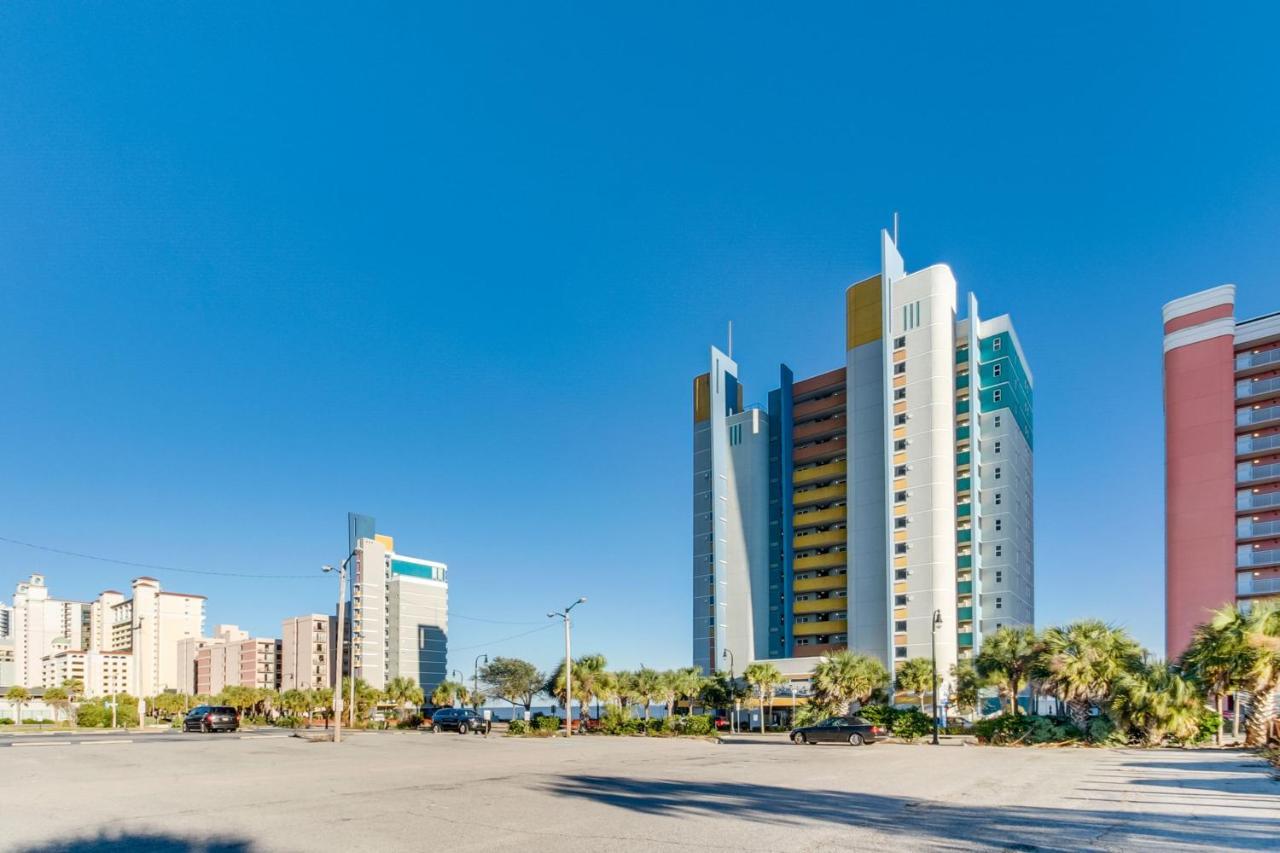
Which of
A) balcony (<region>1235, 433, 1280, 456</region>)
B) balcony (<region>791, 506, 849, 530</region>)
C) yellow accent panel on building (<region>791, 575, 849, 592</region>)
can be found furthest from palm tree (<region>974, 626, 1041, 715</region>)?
balcony (<region>791, 506, 849, 530</region>)

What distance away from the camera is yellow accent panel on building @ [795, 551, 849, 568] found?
315 ft

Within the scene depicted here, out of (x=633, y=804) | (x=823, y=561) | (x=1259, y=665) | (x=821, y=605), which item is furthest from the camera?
(x=823, y=561)

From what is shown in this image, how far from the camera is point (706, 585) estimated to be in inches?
4380

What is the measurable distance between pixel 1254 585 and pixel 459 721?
66128mm

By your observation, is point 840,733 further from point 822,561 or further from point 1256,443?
point 1256,443

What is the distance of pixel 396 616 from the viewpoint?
17500 centimetres

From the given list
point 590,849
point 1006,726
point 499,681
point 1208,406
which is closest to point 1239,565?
point 1208,406

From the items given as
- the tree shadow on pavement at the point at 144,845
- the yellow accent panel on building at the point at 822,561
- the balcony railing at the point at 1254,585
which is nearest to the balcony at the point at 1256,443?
the balcony railing at the point at 1254,585

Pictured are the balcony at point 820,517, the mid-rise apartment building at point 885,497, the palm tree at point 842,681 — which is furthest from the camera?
the balcony at point 820,517

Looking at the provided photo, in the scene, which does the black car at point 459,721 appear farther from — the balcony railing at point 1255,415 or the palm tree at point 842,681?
the balcony railing at point 1255,415

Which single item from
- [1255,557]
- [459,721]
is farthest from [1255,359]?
[459,721]

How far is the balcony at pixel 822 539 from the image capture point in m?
97.2

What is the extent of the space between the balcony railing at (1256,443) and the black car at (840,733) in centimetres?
5602

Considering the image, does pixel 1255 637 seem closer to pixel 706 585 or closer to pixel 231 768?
pixel 231 768
